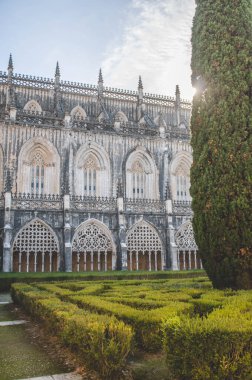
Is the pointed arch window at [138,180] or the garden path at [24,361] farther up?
the pointed arch window at [138,180]

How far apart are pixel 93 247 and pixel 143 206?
4.62 m

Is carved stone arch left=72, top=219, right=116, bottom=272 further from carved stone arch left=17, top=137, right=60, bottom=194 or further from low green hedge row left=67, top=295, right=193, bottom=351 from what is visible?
low green hedge row left=67, top=295, right=193, bottom=351

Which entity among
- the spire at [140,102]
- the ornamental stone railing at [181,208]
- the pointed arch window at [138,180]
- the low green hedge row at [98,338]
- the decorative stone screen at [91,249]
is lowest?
the low green hedge row at [98,338]

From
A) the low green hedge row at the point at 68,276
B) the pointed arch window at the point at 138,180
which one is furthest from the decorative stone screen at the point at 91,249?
the pointed arch window at the point at 138,180

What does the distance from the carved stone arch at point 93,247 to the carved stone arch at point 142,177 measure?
6.31m

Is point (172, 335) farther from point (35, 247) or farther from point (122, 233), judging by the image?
point (122, 233)

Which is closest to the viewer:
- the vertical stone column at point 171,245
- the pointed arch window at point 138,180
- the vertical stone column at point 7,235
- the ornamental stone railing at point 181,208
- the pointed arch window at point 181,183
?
the vertical stone column at point 7,235

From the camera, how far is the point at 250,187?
31.7ft

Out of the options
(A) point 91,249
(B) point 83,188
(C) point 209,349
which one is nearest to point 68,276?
(A) point 91,249

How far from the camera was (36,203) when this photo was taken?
2383 cm

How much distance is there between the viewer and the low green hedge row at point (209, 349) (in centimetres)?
389

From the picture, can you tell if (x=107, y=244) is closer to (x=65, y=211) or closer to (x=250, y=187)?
(x=65, y=211)

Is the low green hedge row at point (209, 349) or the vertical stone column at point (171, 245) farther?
the vertical stone column at point (171, 245)

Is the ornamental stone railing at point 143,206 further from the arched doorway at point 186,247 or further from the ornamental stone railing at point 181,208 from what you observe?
the arched doorway at point 186,247
